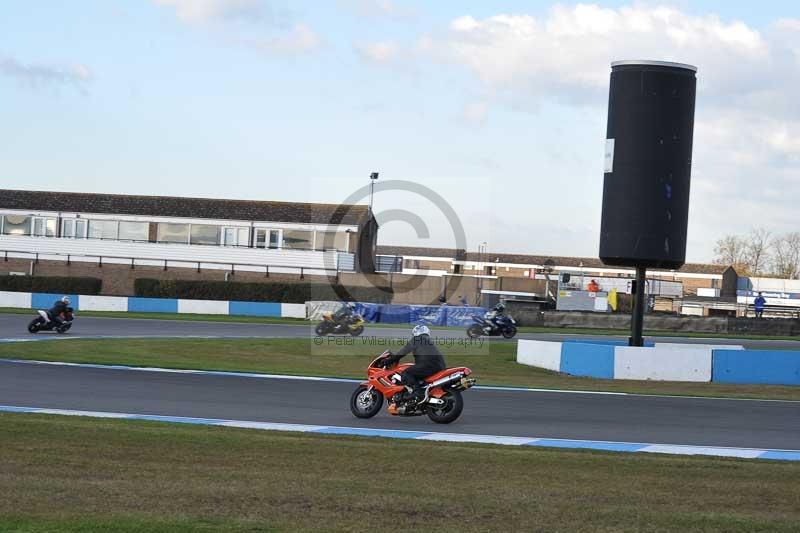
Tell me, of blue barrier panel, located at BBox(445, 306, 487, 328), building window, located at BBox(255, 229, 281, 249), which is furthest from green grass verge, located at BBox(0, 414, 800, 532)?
building window, located at BBox(255, 229, 281, 249)

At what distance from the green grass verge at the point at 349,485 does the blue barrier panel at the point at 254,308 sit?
3410 cm

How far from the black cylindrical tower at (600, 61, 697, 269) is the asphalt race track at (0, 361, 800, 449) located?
4.57m

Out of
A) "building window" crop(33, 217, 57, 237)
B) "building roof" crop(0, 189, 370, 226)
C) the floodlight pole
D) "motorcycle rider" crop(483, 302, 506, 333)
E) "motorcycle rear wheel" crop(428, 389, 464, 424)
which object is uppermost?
"building roof" crop(0, 189, 370, 226)

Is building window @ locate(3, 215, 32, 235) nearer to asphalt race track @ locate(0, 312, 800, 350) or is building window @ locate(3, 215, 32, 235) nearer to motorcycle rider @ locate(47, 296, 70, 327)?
asphalt race track @ locate(0, 312, 800, 350)

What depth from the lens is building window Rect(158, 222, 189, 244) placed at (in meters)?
60.2

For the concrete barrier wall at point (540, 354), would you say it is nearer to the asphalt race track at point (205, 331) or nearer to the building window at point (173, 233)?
the asphalt race track at point (205, 331)

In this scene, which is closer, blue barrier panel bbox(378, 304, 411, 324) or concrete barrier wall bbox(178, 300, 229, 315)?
blue barrier panel bbox(378, 304, 411, 324)

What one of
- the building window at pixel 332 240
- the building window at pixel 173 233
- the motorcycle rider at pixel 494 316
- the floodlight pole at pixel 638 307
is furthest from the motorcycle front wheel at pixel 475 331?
the building window at pixel 173 233

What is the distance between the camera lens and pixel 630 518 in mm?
7629

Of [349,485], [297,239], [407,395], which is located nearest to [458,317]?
[297,239]

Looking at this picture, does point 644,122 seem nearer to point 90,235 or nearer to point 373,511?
point 373,511

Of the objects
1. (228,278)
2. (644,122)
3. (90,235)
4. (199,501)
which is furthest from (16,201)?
(199,501)

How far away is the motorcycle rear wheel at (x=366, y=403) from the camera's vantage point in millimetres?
14641

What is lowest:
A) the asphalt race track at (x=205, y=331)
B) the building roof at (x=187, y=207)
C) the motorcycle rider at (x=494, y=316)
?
the asphalt race track at (x=205, y=331)
